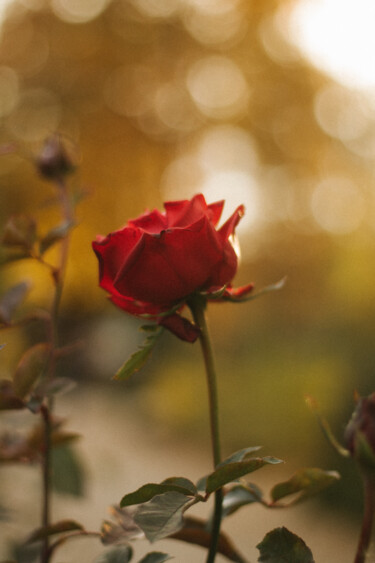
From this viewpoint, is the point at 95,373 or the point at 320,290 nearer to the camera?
the point at 320,290

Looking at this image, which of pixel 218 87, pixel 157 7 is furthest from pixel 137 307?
pixel 157 7

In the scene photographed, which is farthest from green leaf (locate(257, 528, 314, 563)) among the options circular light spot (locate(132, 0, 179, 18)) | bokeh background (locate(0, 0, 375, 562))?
circular light spot (locate(132, 0, 179, 18))

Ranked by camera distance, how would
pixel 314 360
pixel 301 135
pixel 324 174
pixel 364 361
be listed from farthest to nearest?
pixel 301 135 < pixel 324 174 < pixel 314 360 < pixel 364 361

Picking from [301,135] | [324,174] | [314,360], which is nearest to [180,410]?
[314,360]

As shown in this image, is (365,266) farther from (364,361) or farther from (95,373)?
(95,373)

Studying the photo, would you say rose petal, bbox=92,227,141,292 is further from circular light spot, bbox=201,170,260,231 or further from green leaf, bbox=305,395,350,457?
circular light spot, bbox=201,170,260,231

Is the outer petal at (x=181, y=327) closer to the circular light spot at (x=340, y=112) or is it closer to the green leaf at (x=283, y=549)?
the green leaf at (x=283, y=549)

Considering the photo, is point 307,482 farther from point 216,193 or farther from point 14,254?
point 216,193
